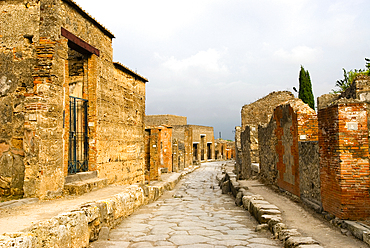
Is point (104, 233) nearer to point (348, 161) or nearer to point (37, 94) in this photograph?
point (37, 94)

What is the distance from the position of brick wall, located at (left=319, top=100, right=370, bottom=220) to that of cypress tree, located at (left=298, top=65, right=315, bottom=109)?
22418 millimetres

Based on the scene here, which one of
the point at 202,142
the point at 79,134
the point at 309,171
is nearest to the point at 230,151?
the point at 202,142

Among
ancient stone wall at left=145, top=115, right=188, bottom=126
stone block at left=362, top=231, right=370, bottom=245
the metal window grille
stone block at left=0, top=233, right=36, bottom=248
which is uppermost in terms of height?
ancient stone wall at left=145, top=115, right=188, bottom=126

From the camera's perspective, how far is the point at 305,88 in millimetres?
26000

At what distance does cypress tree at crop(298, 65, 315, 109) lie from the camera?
1008 inches

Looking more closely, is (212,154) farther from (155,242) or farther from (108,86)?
(155,242)

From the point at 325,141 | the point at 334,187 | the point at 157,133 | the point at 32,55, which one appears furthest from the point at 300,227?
the point at 157,133

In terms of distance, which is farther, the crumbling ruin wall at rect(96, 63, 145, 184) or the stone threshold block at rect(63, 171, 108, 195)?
the crumbling ruin wall at rect(96, 63, 145, 184)

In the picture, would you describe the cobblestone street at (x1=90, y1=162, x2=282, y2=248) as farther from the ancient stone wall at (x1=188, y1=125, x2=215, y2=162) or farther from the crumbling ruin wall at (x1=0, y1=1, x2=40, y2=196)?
the ancient stone wall at (x1=188, y1=125, x2=215, y2=162)

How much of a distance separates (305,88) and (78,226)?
25.7 m

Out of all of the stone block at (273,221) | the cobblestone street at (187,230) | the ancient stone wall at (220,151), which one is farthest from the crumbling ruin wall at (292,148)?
the ancient stone wall at (220,151)

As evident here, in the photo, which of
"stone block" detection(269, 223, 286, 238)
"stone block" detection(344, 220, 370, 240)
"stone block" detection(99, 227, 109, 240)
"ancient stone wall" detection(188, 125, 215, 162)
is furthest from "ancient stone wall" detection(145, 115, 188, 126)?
"stone block" detection(344, 220, 370, 240)

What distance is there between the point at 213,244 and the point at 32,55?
475 centimetres

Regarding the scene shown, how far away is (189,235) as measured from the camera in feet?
14.4
